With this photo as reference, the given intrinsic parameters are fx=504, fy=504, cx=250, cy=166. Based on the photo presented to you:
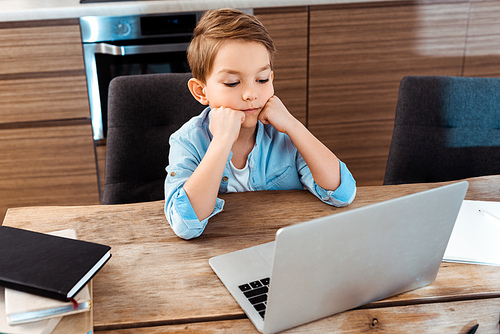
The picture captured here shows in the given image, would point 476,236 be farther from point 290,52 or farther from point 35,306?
point 290,52

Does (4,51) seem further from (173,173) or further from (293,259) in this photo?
(293,259)

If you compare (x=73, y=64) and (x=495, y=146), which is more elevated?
(x=73, y=64)

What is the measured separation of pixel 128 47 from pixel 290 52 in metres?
0.77

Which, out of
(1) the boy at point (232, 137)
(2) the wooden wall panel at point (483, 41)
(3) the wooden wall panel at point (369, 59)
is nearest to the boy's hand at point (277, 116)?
(1) the boy at point (232, 137)

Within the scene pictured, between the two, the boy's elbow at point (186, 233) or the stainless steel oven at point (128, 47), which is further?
the stainless steel oven at point (128, 47)

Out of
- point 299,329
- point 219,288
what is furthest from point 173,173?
point 299,329

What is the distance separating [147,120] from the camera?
1.52 m

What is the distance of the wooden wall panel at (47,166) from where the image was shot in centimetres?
238

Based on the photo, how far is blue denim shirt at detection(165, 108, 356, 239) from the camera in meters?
1.00

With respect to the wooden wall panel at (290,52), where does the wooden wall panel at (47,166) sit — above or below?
below

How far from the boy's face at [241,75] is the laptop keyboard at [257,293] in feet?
1.39

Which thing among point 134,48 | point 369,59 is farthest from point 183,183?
point 369,59

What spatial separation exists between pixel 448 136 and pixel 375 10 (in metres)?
1.12

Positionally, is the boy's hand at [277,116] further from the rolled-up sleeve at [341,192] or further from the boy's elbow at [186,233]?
the boy's elbow at [186,233]
